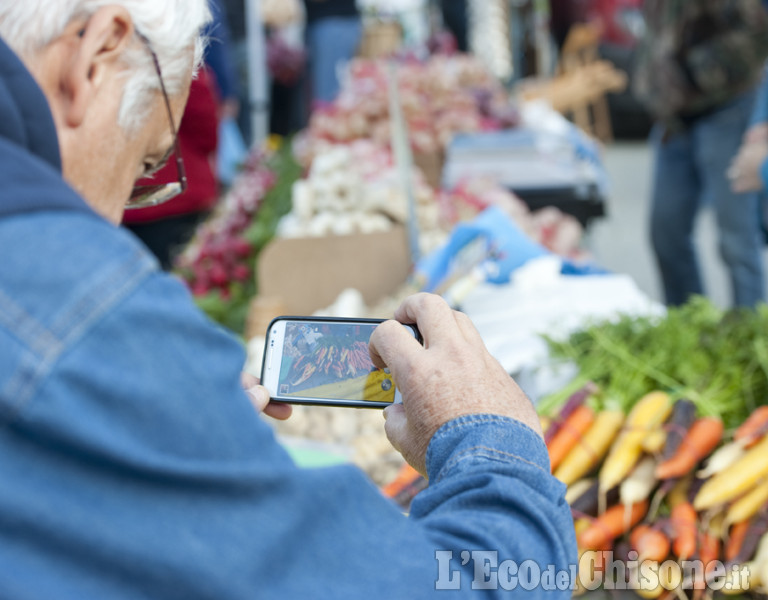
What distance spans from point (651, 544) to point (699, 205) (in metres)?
2.42

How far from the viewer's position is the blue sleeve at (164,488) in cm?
49

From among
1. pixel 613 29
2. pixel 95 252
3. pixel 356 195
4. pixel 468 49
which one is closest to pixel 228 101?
pixel 356 195

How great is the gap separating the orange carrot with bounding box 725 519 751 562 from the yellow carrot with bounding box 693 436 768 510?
57 mm

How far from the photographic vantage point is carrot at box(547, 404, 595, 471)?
66.9 inches

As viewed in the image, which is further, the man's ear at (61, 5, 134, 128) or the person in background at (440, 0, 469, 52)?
the person in background at (440, 0, 469, 52)

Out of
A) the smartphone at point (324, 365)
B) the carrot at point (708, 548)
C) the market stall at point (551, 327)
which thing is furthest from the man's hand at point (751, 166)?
the smartphone at point (324, 365)

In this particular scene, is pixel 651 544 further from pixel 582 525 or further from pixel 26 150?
pixel 26 150

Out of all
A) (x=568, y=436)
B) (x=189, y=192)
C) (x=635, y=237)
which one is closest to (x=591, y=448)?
(x=568, y=436)

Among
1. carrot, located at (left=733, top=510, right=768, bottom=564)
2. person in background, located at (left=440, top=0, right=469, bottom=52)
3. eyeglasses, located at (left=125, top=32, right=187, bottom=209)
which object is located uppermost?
eyeglasses, located at (left=125, top=32, right=187, bottom=209)

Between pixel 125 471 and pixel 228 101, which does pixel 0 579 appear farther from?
pixel 228 101

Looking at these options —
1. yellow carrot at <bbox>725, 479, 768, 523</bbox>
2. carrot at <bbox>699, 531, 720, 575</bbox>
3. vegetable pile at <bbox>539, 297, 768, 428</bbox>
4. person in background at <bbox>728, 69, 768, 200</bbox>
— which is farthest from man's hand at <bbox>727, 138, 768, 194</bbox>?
carrot at <bbox>699, 531, 720, 575</bbox>

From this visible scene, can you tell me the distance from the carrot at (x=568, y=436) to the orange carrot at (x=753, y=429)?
0.33 m

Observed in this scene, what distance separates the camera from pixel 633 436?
5.43ft

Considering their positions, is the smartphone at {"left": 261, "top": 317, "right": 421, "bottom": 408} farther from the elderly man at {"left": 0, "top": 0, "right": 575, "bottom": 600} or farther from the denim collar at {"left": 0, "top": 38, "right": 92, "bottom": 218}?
the denim collar at {"left": 0, "top": 38, "right": 92, "bottom": 218}
